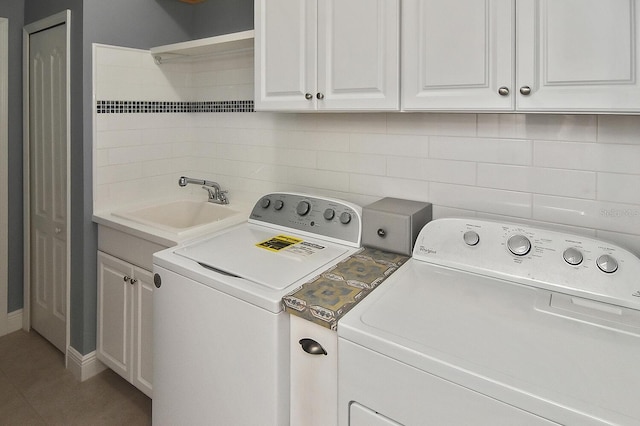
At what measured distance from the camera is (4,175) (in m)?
2.63

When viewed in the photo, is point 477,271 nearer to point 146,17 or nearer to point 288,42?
point 288,42

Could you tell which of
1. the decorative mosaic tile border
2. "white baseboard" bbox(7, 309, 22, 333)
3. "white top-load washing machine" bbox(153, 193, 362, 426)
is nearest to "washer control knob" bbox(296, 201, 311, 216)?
"white top-load washing machine" bbox(153, 193, 362, 426)

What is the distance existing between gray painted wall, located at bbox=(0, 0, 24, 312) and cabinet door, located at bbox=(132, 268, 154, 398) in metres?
1.27

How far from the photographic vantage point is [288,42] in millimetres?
1702

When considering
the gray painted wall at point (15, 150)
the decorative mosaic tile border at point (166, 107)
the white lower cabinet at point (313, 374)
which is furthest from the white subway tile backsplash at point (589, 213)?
the gray painted wall at point (15, 150)

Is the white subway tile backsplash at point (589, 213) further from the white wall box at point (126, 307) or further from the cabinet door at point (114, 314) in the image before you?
the cabinet door at point (114, 314)

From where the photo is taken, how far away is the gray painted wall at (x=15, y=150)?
8.41 feet

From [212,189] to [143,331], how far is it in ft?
2.89

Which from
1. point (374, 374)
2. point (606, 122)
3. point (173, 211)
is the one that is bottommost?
point (374, 374)

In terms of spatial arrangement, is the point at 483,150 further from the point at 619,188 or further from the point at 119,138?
the point at 119,138

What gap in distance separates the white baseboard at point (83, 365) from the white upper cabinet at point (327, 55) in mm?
1703

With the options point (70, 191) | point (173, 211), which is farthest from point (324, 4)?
point (70, 191)

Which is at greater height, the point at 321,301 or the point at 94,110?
the point at 94,110

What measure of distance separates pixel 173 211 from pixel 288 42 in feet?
4.19
